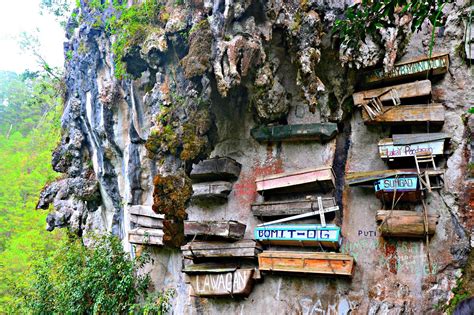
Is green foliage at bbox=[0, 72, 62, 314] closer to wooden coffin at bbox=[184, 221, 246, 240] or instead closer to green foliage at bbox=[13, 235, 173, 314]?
green foliage at bbox=[13, 235, 173, 314]

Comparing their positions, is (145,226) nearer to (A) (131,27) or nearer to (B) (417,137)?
(A) (131,27)

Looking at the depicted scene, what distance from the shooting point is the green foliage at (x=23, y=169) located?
49.7 feet

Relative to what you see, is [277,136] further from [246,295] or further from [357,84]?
[246,295]

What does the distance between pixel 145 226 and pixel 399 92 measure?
521 centimetres

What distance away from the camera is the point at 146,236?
7629 millimetres

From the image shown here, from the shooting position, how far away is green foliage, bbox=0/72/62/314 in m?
15.2

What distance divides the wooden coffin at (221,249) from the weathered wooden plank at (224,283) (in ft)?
0.88

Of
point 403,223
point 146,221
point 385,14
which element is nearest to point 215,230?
point 146,221

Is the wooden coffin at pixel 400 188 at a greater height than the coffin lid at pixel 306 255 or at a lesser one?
greater

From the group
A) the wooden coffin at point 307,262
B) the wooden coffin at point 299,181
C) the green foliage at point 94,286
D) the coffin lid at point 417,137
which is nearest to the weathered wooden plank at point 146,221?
the green foliage at point 94,286

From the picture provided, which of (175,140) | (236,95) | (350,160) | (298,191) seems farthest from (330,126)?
(175,140)

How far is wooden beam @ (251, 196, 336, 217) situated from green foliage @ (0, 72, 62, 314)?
7.05 meters

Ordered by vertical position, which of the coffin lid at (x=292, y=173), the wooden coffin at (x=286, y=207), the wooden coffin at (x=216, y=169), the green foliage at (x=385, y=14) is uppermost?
the green foliage at (x=385, y=14)

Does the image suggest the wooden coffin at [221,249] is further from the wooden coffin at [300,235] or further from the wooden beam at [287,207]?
the wooden beam at [287,207]
